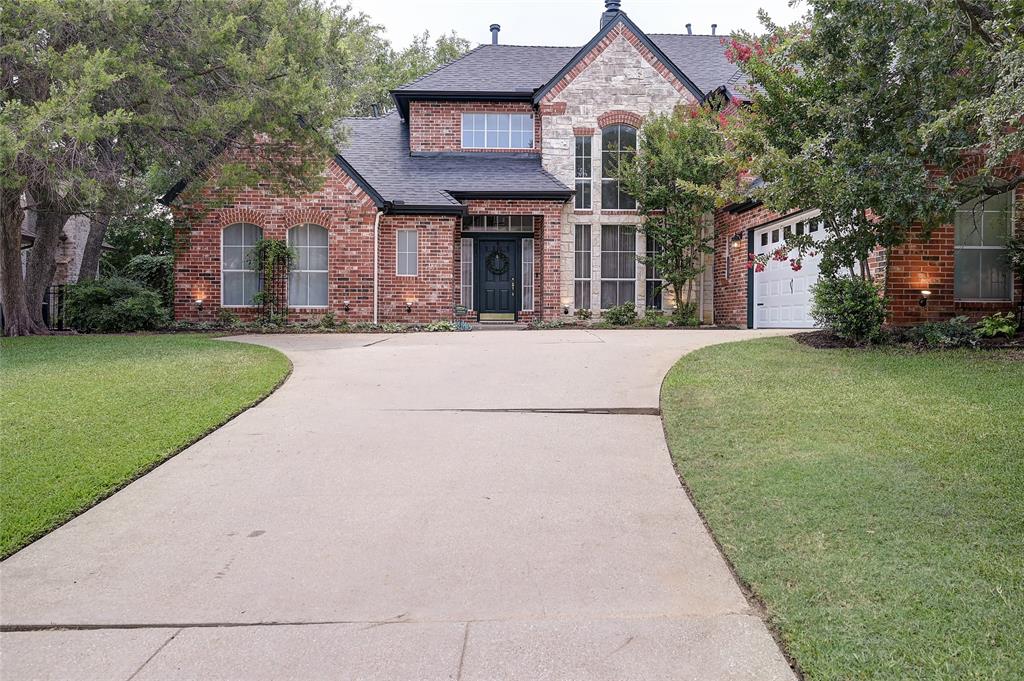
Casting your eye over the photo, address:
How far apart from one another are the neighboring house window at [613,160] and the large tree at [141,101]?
6.92m

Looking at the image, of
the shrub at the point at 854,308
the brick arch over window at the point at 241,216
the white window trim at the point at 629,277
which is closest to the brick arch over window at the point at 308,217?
the brick arch over window at the point at 241,216

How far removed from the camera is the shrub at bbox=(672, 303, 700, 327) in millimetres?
16656

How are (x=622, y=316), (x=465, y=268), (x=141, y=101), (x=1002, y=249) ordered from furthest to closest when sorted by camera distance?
(x=465, y=268) → (x=622, y=316) → (x=141, y=101) → (x=1002, y=249)

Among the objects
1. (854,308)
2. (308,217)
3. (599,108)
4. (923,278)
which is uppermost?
(599,108)

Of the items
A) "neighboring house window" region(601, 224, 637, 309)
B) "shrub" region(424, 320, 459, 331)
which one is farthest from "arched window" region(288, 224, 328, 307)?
"neighboring house window" region(601, 224, 637, 309)

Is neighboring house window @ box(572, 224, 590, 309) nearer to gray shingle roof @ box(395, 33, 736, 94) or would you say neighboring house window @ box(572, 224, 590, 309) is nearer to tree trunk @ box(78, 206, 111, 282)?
gray shingle roof @ box(395, 33, 736, 94)

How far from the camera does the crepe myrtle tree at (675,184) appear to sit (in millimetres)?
15969

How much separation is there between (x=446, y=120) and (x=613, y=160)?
14.9ft

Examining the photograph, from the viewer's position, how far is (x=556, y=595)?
3.34m

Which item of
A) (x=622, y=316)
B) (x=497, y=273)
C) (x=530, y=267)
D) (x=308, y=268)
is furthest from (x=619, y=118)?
(x=308, y=268)

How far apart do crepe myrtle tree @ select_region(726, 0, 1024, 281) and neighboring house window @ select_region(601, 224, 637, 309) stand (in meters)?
8.94

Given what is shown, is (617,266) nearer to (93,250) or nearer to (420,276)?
(420,276)

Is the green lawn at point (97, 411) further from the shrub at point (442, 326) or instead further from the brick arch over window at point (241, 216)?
the brick arch over window at point (241, 216)

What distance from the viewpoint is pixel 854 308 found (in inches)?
373
